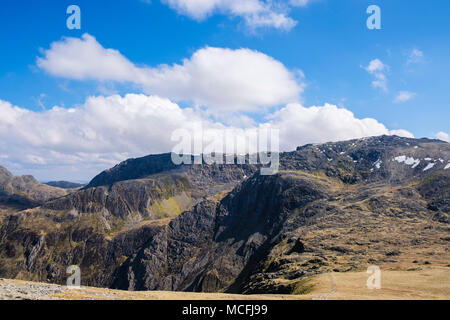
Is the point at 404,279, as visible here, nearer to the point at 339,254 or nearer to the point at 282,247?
the point at 339,254

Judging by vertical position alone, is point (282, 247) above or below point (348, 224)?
below

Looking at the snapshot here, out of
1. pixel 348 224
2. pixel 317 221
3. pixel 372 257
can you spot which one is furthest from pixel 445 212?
pixel 372 257

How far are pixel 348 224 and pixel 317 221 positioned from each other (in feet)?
63.9

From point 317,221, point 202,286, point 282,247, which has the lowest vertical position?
point 202,286

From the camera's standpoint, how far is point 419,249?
409 ft
